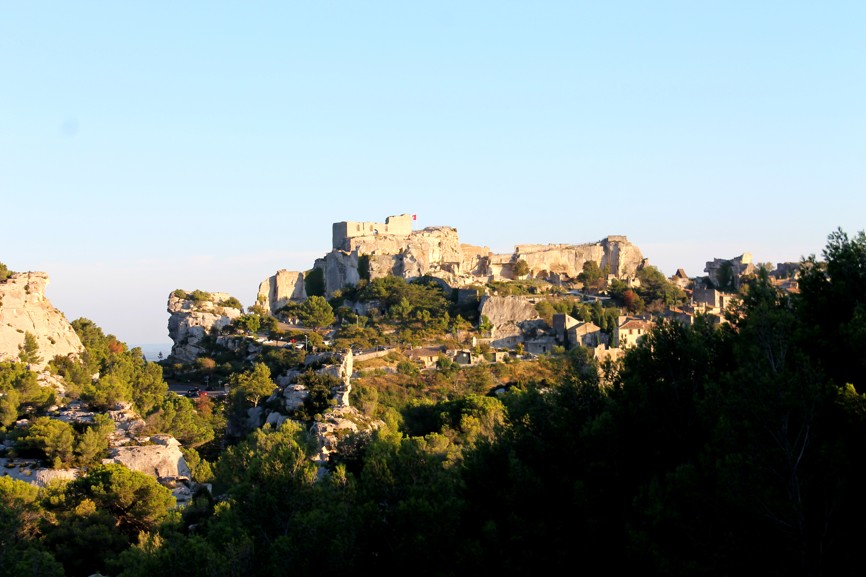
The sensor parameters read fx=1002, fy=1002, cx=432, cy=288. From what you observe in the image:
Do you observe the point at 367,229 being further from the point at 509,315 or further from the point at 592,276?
the point at 509,315

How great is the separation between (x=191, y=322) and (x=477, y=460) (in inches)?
1745

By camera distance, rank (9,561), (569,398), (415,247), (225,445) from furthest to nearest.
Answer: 1. (415,247)
2. (225,445)
3. (9,561)
4. (569,398)

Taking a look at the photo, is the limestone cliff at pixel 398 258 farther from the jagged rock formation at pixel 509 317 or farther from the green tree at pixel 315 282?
the jagged rock formation at pixel 509 317

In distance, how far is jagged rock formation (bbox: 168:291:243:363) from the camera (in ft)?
192

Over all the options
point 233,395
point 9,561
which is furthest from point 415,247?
point 9,561

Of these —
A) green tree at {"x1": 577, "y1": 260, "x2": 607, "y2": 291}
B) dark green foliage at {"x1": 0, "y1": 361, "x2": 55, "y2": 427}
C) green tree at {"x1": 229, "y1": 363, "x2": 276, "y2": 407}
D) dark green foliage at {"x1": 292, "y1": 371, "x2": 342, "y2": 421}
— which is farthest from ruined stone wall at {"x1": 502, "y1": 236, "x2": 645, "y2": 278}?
dark green foliage at {"x1": 0, "y1": 361, "x2": 55, "y2": 427}

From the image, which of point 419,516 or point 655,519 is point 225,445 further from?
point 655,519

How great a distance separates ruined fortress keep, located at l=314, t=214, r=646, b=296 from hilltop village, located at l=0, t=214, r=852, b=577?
861 inches

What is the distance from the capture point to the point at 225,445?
125 ft

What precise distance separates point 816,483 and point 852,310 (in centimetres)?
364

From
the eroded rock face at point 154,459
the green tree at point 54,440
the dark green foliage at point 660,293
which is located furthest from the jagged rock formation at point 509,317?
the green tree at point 54,440

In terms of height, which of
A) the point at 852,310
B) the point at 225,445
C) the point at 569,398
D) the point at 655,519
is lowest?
the point at 225,445

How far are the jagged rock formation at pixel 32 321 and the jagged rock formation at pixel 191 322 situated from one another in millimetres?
9615

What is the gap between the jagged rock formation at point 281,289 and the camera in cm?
7069
